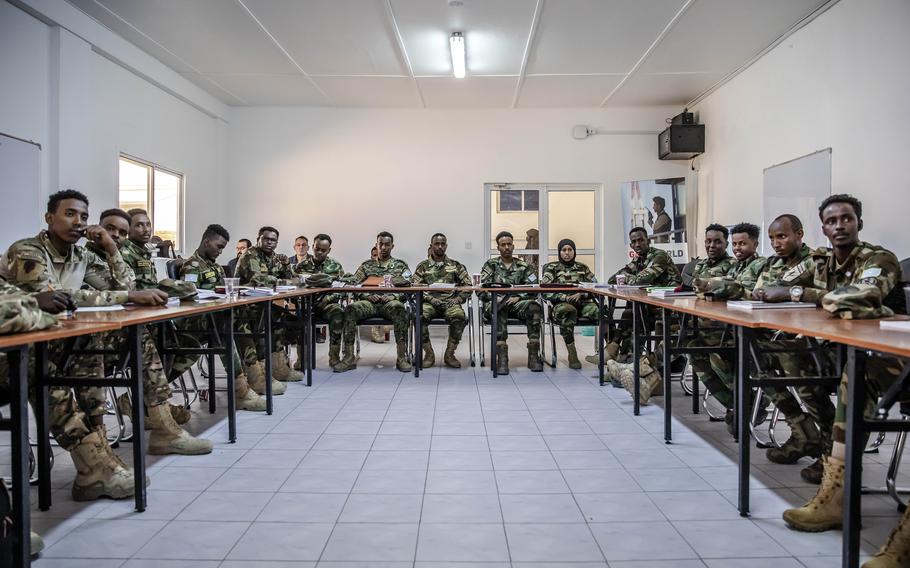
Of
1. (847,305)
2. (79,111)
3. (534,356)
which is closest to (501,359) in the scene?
(534,356)

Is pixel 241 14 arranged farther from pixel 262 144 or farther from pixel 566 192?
pixel 566 192

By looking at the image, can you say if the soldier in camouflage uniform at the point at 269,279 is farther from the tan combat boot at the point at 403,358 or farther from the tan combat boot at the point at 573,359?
the tan combat boot at the point at 573,359

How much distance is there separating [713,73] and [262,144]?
546 centimetres

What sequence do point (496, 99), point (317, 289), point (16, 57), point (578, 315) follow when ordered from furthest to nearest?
1. point (496, 99)
2. point (578, 315)
3. point (317, 289)
4. point (16, 57)

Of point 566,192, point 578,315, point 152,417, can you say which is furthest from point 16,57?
point 566,192

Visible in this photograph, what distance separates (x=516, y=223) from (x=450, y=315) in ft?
9.22

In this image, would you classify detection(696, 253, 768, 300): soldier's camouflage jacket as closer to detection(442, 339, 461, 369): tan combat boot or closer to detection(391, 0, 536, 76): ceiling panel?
detection(442, 339, 461, 369): tan combat boot

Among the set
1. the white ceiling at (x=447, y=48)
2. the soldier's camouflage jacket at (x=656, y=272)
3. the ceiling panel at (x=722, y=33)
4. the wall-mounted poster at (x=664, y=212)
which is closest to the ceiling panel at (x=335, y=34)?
the white ceiling at (x=447, y=48)

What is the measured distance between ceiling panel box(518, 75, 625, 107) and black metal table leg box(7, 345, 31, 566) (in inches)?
219

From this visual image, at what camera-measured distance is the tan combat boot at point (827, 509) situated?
5.92 feet

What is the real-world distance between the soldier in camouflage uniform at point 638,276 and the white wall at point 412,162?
2.32m

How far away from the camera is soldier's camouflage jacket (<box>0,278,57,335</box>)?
4.77 ft

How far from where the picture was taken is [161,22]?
471 centimetres

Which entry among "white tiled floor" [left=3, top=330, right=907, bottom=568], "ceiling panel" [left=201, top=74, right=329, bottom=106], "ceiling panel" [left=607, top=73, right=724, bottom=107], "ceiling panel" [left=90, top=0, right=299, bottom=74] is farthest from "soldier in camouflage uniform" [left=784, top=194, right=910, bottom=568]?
"ceiling panel" [left=201, top=74, right=329, bottom=106]
